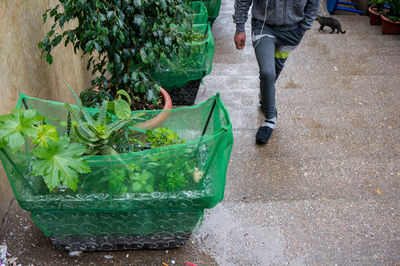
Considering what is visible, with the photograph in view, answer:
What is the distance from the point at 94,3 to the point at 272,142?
7.21 ft

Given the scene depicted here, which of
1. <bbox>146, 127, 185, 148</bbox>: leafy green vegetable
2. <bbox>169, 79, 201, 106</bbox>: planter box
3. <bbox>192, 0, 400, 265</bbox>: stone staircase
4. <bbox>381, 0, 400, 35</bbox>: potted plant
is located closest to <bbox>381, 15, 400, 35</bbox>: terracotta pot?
<bbox>381, 0, 400, 35</bbox>: potted plant

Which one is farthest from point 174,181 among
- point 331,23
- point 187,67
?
point 331,23

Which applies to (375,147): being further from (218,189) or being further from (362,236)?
(218,189)

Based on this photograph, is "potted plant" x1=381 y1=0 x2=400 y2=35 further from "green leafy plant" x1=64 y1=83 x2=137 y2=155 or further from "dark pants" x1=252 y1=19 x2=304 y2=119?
"green leafy plant" x1=64 y1=83 x2=137 y2=155

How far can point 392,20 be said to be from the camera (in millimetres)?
6477

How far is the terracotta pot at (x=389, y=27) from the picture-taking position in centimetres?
646

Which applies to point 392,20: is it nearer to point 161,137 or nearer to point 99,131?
point 161,137

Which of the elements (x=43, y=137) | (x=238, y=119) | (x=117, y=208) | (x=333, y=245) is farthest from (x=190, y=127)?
(x=238, y=119)

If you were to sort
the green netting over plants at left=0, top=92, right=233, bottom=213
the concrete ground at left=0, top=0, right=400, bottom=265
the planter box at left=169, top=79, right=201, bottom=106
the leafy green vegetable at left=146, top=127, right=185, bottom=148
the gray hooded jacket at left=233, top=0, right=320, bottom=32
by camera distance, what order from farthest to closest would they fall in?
1. the planter box at left=169, top=79, right=201, bottom=106
2. the gray hooded jacket at left=233, top=0, right=320, bottom=32
3. the concrete ground at left=0, top=0, right=400, bottom=265
4. the leafy green vegetable at left=146, top=127, right=185, bottom=148
5. the green netting over plants at left=0, top=92, right=233, bottom=213

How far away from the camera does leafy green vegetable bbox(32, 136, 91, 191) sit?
207cm

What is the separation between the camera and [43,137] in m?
2.11

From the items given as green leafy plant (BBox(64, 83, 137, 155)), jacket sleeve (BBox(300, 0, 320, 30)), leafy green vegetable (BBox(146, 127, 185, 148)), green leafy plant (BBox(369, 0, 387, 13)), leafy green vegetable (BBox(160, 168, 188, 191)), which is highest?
jacket sleeve (BBox(300, 0, 320, 30))

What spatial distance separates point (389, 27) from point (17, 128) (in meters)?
6.29

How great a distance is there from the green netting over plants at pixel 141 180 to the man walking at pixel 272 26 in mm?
1392
